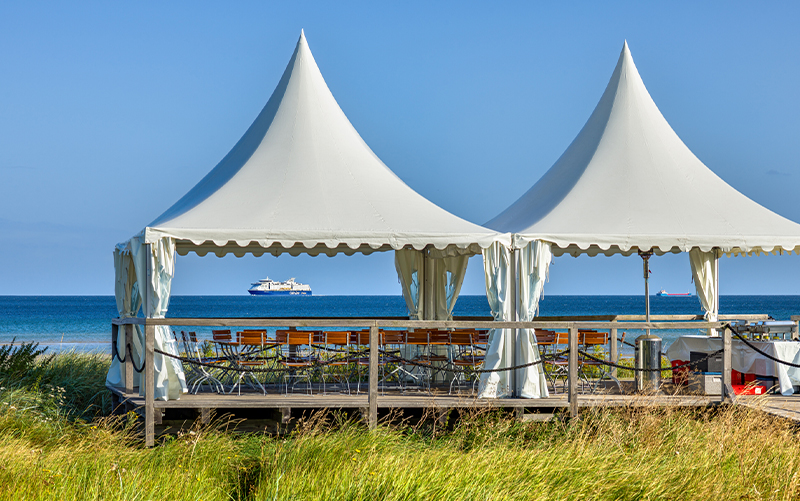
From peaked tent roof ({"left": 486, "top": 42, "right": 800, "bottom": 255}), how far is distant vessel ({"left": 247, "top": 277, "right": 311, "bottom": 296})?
102 m

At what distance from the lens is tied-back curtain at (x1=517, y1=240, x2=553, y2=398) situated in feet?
30.0

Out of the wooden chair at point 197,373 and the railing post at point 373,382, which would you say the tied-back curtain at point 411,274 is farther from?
the railing post at point 373,382

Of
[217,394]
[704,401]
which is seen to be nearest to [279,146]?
[217,394]

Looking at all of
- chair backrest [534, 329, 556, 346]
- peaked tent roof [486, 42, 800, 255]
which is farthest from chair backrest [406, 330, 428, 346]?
peaked tent roof [486, 42, 800, 255]

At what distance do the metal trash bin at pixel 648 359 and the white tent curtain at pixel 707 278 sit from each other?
3103 mm

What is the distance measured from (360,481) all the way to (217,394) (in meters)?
4.20

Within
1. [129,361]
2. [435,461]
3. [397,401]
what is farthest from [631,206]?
[129,361]

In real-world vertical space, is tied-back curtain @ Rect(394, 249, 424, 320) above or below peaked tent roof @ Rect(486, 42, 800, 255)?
below

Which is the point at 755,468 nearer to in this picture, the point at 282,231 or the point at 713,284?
the point at 282,231

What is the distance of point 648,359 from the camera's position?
10164 millimetres

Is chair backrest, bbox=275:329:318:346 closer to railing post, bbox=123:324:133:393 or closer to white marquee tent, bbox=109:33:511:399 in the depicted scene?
white marquee tent, bbox=109:33:511:399

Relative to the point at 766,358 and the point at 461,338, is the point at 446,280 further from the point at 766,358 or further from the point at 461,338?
the point at 766,358

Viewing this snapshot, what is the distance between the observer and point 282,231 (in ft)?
29.6

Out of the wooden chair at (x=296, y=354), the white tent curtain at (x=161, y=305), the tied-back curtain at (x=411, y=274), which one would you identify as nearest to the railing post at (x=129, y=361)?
the white tent curtain at (x=161, y=305)
